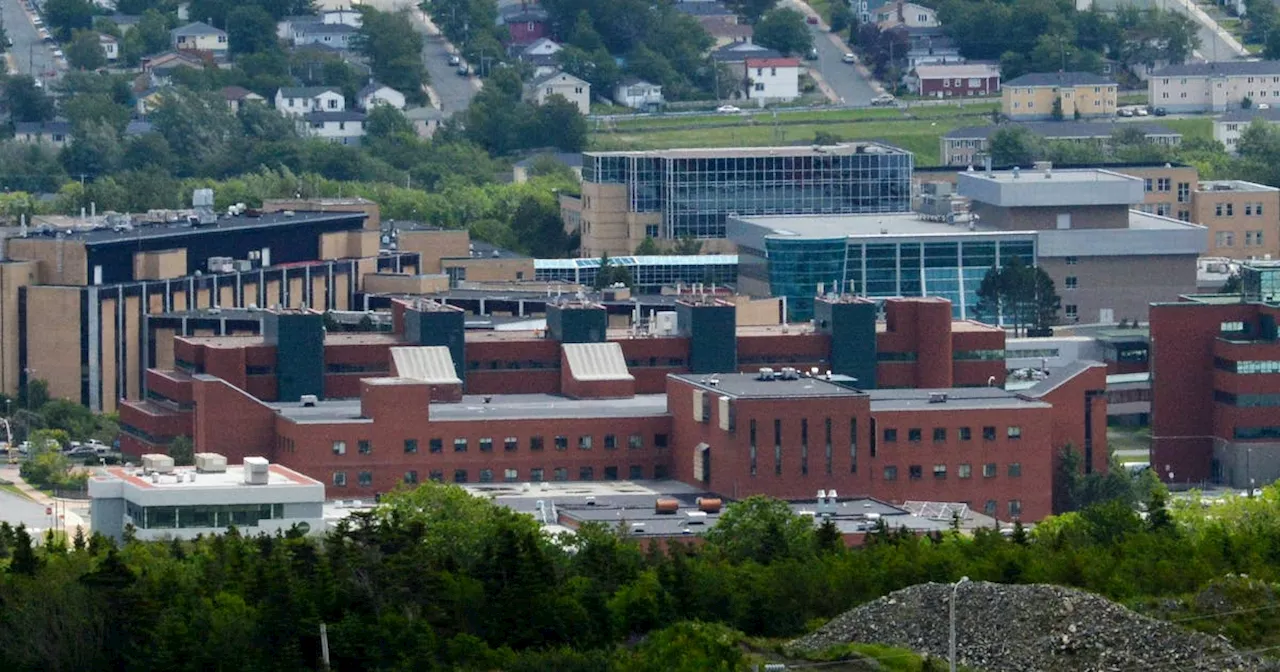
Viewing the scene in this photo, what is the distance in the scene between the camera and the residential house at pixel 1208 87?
169m

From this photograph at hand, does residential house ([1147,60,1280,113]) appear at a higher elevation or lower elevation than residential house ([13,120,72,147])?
higher

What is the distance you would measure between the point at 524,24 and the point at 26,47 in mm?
20790

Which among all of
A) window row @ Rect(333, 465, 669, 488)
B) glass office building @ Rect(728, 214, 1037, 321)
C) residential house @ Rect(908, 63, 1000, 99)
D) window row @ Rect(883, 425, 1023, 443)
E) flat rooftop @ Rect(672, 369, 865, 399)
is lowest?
window row @ Rect(333, 465, 669, 488)

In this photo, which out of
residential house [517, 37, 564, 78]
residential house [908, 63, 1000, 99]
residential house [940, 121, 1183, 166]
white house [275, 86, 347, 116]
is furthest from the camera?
residential house [517, 37, 564, 78]

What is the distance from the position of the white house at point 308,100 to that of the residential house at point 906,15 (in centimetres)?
2694

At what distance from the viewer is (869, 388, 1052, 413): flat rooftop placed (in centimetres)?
9069

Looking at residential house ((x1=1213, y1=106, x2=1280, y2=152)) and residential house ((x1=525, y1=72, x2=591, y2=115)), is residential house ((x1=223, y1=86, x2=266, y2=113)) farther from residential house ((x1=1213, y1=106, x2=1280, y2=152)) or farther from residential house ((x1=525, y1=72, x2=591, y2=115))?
residential house ((x1=1213, y1=106, x2=1280, y2=152))

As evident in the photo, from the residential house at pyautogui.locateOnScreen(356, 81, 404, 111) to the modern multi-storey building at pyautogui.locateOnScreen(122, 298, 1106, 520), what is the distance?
73404mm

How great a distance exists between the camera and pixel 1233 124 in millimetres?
162375

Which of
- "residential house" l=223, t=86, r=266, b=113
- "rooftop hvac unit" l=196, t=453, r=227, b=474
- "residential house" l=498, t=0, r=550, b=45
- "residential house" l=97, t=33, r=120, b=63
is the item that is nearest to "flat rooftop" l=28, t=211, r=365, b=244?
"rooftop hvac unit" l=196, t=453, r=227, b=474

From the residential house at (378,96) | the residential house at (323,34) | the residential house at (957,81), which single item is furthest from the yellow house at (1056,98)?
the residential house at (323,34)

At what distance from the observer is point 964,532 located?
8244cm

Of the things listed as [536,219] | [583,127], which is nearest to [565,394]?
[536,219]

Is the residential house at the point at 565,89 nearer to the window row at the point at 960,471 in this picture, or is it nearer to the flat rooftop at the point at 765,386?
the flat rooftop at the point at 765,386
